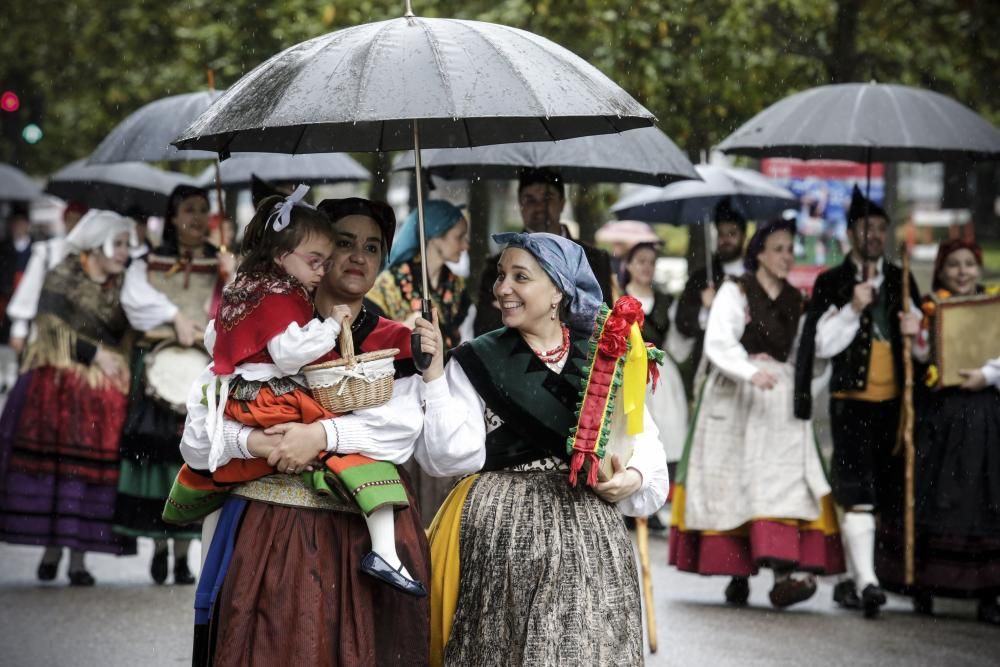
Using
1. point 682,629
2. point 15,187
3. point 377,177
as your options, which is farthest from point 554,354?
point 15,187

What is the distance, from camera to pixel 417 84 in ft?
14.0

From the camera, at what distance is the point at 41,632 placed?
7723 mm

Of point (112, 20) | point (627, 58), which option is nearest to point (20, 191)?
point (112, 20)

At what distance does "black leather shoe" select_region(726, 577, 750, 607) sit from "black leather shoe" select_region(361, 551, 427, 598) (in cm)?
473

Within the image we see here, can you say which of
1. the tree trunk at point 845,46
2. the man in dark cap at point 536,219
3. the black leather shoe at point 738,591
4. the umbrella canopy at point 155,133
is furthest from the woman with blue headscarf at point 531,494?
the tree trunk at point 845,46

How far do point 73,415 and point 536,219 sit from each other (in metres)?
2.97

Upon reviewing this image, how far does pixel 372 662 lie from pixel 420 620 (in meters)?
0.21

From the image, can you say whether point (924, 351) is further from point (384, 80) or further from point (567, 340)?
point (384, 80)

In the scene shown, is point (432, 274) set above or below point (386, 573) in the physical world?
above

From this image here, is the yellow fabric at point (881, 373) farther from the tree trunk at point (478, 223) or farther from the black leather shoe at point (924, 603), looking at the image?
the tree trunk at point (478, 223)

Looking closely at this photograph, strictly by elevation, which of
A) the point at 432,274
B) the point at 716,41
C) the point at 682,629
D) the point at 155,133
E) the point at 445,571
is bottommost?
the point at 682,629

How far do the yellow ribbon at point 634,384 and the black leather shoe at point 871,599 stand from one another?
4202 mm

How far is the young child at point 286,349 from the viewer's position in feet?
14.6

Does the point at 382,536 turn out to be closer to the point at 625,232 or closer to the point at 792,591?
the point at 792,591
